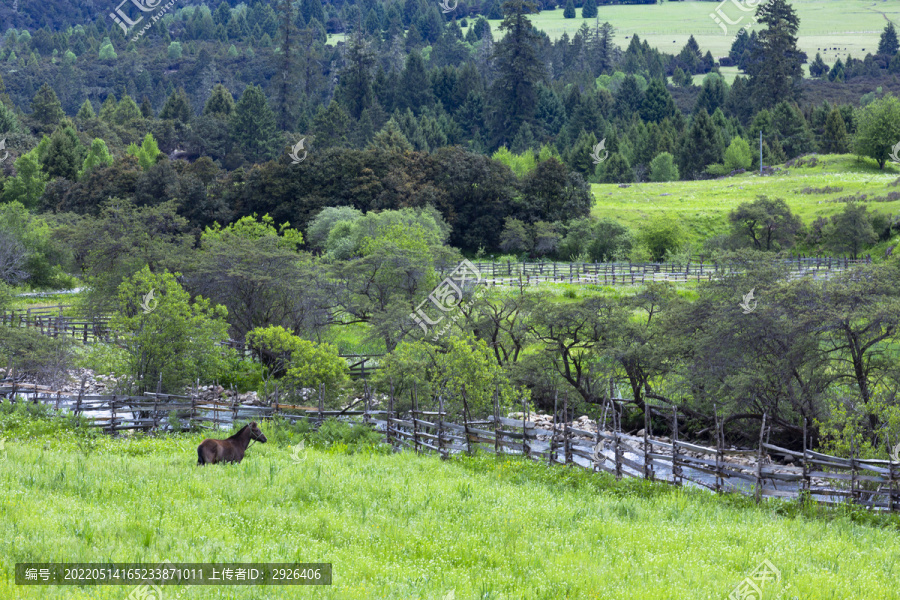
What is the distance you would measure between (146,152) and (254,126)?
1628 cm

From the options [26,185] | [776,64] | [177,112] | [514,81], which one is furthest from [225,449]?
[776,64]

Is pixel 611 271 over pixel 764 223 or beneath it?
beneath

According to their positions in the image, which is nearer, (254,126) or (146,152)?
(146,152)

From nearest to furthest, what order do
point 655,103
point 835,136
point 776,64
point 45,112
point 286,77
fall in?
point 835,136 < point 45,112 < point 776,64 < point 655,103 < point 286,77

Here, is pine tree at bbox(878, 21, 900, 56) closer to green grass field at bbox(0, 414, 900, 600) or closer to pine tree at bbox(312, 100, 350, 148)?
pine tree at bbox(312, 100, 350, 148)

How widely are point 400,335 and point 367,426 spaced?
11663 millimetres

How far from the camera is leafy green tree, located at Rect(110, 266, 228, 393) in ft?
94.1

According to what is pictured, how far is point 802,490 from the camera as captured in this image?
578 inches

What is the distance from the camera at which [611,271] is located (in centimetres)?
5503

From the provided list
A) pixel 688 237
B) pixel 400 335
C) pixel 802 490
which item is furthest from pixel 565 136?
pixel 802 490

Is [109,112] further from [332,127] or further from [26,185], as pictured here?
[26,185]

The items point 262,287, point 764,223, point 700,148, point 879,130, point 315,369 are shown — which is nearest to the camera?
point 315,369

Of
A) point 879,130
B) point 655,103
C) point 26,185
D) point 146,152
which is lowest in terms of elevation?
point 26,185

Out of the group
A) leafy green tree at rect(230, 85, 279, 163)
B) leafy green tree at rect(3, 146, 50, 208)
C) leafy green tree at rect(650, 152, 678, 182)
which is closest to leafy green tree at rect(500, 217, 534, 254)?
leafy green tree at rect(650, 152, 678, 182)
